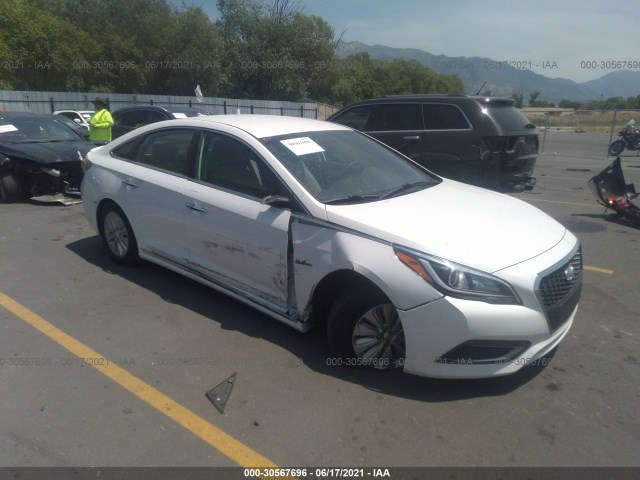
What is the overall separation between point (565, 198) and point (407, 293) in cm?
805

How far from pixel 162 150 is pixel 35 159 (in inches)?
160

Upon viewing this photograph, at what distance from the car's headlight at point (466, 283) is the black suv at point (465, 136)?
15.8 ft

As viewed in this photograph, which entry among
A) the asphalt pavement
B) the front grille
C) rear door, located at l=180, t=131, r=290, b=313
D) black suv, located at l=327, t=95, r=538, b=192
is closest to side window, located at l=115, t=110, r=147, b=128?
black suv, located at l=327, t=95, r=538, b=192

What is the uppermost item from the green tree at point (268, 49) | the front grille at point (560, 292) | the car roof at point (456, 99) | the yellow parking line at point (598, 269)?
the green tree at point (268, 49)

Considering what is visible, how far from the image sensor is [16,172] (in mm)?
8023

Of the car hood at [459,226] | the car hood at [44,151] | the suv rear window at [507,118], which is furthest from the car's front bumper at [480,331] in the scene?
the car hood at [44,151]

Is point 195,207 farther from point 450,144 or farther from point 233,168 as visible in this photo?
point 450,144

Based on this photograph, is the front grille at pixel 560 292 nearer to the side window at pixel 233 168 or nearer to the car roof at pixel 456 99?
the side window at pixel 233 168

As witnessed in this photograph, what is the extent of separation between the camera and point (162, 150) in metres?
4.80

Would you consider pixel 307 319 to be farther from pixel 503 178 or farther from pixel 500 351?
pixel 503 178

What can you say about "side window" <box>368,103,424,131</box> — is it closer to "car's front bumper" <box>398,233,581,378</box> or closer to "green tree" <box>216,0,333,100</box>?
"car's front bumper" <box>398,233,581,378</box>

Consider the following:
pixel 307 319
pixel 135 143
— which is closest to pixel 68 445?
pixel 307 319

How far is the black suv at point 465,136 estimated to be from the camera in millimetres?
7457

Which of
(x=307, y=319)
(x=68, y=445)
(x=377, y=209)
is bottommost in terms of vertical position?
(x=68, y=445)
